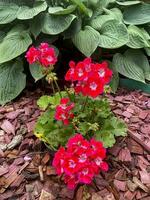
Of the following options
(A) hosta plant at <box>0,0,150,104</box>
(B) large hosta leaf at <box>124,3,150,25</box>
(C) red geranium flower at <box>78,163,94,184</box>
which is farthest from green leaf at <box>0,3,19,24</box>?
(C) red geranium flower at <box>78,163,94,184</box>

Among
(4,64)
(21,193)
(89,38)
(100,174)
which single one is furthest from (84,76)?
(4,64)

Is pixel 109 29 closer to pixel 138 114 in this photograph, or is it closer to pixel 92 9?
pixel 92 9

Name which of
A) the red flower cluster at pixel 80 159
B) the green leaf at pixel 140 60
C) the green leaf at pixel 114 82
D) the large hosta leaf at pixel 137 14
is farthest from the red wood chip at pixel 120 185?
the large hosta leaf at pixel 137 14

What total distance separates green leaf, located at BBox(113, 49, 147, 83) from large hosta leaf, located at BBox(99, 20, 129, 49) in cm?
18

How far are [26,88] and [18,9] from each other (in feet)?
1.95

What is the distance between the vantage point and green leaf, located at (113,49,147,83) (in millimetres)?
3201

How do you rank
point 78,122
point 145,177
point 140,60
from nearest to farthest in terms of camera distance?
point 78,122 → point 145,177 → point 140,60

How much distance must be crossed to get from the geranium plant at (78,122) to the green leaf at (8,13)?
3.46ft

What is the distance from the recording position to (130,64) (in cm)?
325

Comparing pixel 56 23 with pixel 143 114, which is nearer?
pixel 143 114

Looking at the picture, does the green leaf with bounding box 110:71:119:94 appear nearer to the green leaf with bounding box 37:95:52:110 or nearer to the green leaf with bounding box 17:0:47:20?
the green leaf with bounding box 17:0:47:20

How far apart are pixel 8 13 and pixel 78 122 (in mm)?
1408

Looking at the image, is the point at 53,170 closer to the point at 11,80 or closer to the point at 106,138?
the point at 106,138

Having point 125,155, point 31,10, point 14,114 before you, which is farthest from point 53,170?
point 31,10
